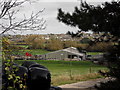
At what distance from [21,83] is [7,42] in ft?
3.72

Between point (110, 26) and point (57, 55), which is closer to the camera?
point (110, 26)

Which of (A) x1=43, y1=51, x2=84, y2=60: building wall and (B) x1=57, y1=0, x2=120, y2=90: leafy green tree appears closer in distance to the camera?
(B) x1=57, y1=0, x2=120, y2=90: leafy green tree

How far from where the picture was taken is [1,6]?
3.70 meters

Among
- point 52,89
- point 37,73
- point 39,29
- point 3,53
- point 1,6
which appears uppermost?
point 1,6

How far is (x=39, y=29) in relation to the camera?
382cm

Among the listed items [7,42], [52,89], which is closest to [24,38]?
[7,42]

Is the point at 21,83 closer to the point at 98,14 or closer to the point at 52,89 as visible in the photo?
the point at 52,89

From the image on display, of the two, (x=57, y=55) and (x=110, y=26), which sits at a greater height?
(x=110, y=26)

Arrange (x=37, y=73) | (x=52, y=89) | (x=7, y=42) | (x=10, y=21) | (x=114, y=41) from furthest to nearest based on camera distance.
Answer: (x=52, y=89) < (x=37, y=73) < (x=7, y=42) < (x=10, y=21) < (x=114, y=41)

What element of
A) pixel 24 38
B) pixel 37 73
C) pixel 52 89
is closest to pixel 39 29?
pixel 24 38

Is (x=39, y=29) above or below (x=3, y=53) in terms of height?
above

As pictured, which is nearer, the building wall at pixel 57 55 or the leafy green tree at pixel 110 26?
the leafy green tree at pixel 110 26

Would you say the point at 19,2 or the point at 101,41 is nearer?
the point at 101,41

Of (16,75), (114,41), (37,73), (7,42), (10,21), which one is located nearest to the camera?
(114,41)
